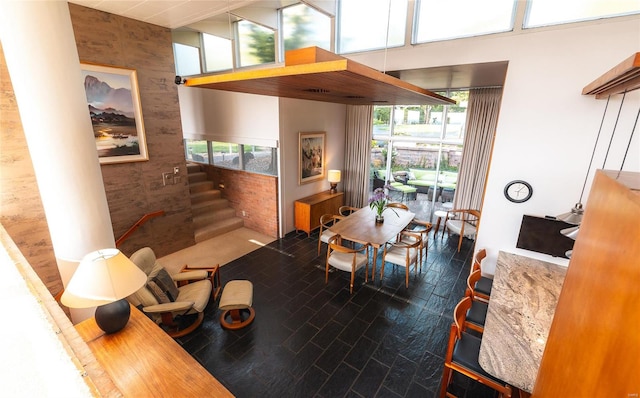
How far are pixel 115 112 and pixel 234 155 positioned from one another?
244cm

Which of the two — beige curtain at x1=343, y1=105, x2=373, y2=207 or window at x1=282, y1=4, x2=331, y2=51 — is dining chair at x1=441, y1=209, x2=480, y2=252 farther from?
window at x1=282, y1=4, x2=331, y2=51

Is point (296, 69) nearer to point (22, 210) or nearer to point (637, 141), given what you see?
point (22, 210)

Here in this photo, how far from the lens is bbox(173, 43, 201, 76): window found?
20.3 ft

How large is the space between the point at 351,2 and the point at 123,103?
4.06 m

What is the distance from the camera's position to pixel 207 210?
627cm

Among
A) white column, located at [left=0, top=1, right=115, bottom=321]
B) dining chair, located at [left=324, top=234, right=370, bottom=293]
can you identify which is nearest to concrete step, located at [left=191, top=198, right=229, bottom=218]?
dining chair, located at [left=324, top=234, right=370, bottom=293]

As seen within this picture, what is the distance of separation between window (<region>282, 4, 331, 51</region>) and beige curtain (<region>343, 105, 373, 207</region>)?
6.24 ft

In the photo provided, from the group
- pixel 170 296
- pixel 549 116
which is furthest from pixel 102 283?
pixel 549 116

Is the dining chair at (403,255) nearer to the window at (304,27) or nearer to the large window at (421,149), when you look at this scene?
the large window at (421,149)

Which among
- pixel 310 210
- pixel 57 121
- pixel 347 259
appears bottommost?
pixel 347 259

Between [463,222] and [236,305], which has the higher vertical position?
[463,222]

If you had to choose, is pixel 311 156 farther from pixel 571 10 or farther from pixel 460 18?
pixel 571 10

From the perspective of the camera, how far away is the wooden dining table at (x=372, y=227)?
13.5 ft

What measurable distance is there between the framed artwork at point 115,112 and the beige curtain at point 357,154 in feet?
14.6
